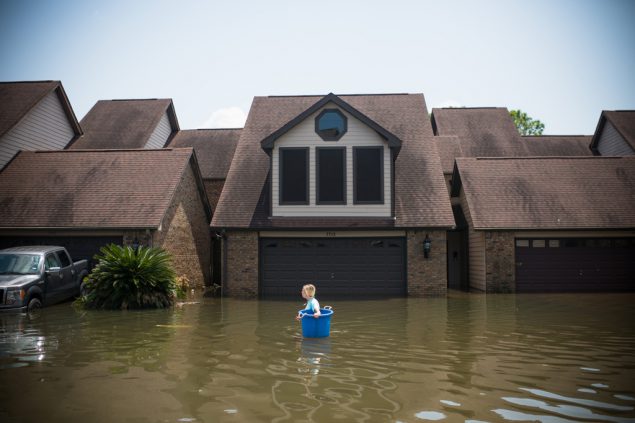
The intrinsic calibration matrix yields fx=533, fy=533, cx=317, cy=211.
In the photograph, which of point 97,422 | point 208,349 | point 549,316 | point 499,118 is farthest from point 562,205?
point 97,422

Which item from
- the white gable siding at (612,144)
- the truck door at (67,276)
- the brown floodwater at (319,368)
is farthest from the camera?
the white gable siding at (612,144)

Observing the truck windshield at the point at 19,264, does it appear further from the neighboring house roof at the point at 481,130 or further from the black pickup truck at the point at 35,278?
the neighboring house roof at the point at 481,130

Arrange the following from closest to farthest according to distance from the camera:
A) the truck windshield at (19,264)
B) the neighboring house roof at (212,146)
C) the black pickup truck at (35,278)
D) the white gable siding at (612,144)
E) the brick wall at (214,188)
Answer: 1. the black pickup truck at (35,278)
2. the truck windshield at (19,264)
3. the brick wall at (214,188)
4. the white gable siding at (612,144)
5. the neighboring house roof at (212,146)

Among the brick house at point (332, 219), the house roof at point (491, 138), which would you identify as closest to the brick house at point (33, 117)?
the brick house at point (332, 219)

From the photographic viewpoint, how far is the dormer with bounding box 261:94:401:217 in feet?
67.0

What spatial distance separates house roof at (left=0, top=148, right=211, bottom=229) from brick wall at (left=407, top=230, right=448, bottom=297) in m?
9.43

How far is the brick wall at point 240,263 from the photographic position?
2038cm

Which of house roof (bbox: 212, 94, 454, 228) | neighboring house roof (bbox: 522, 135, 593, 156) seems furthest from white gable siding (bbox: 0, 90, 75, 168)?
neighboring house roof (bbox: 522, 135, 593, 156)

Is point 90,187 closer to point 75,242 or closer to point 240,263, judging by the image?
point 75,242

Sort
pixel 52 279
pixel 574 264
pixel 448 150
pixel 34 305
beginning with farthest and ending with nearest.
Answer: pixel 448 150 < pixel 574 264 < pixel 52 279 < pixel 34 305

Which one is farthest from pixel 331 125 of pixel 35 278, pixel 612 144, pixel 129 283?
pixel 612 144

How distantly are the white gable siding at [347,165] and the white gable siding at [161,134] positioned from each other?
43.9 feet

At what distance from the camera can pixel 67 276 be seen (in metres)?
16.8

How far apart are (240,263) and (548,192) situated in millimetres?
13086
